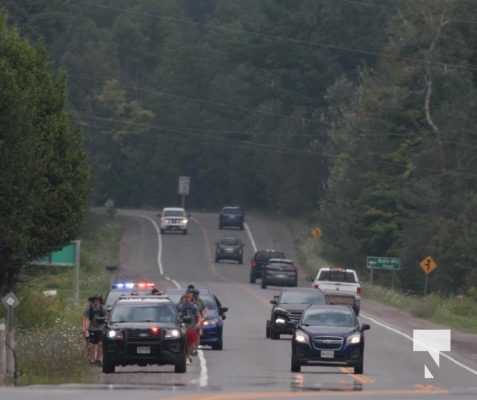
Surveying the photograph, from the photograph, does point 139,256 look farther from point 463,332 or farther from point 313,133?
point 463,332

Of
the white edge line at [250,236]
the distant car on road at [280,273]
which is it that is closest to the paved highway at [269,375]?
the distant car on road at [280,273]

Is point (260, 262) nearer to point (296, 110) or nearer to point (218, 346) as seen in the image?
point (218, 346)

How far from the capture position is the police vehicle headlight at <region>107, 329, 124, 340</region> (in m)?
30.9

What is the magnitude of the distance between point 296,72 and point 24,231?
8361 centimetres

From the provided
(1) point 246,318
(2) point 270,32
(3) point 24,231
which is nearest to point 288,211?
(2) point 270,32

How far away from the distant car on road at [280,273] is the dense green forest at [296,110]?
8.11m

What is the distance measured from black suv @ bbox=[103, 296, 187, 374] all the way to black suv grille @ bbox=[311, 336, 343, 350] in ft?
9.93

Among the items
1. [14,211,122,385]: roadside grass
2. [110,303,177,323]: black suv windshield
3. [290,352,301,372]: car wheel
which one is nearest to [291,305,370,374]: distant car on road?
[290,352,301,372]: car wheel

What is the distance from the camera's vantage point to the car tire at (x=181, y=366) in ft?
103

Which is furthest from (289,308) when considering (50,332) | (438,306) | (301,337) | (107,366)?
(438,306)

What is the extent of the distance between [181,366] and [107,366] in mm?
1538

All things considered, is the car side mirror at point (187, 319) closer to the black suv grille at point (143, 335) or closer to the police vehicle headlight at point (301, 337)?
the black suv grille at point (143, 335)

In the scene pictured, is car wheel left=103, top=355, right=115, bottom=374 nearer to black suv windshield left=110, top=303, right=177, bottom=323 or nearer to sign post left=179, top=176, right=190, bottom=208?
black suv windshield left=110, top=303, right=177, bottom=323

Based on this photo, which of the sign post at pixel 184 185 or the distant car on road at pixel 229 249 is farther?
the sign post at pixel 184 185
